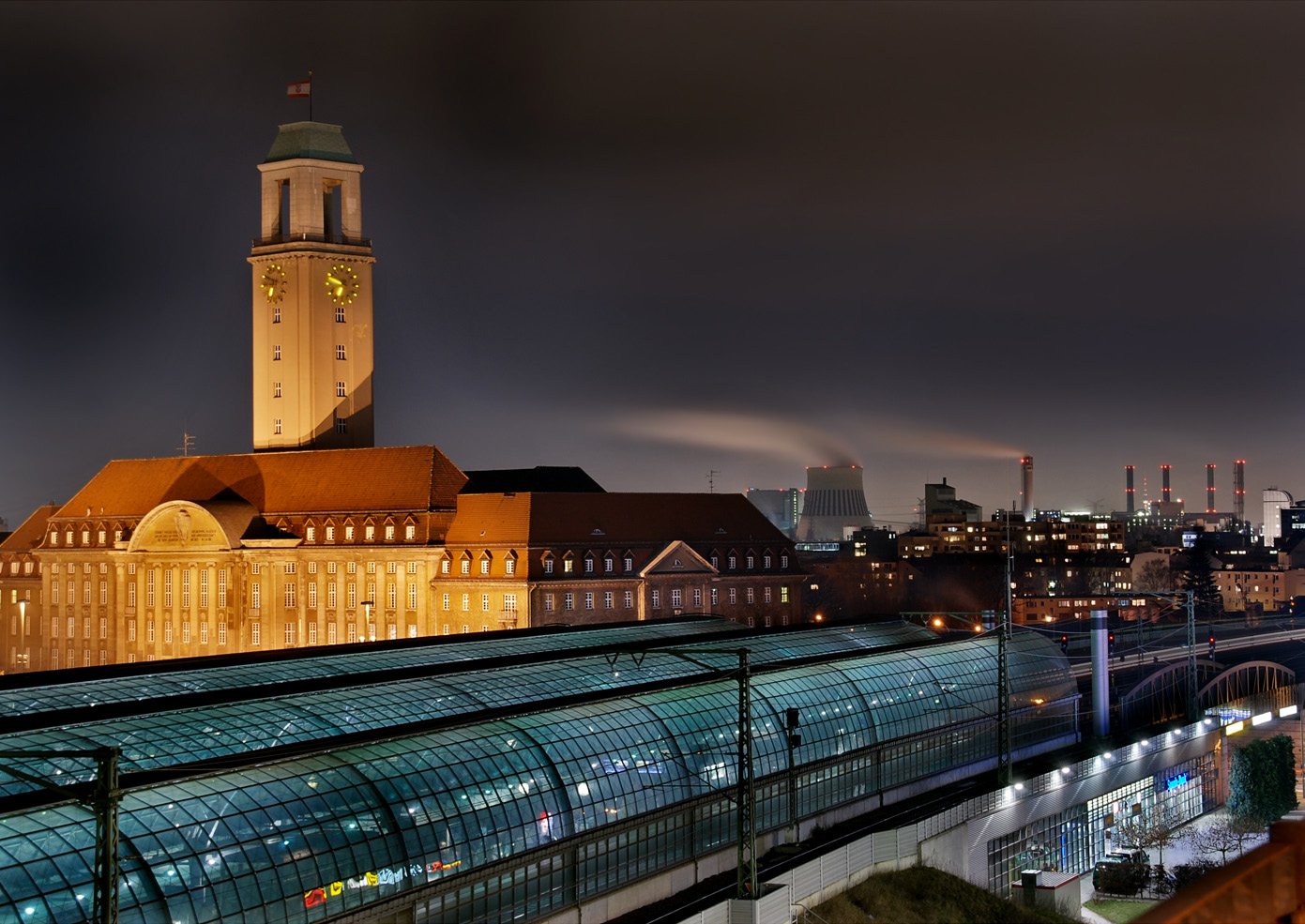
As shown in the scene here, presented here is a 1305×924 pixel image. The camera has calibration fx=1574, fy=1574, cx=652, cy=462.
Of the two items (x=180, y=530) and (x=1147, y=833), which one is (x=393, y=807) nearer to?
(x=1147, y=833)

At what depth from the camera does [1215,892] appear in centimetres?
987

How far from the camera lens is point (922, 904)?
5800 cm

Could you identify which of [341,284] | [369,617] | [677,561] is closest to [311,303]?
[341,284]

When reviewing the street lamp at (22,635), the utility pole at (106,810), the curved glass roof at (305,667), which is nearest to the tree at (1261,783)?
the curved glass roof at (305,667)

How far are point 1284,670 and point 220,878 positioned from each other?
109 m

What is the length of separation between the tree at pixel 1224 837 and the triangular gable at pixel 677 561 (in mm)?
58720

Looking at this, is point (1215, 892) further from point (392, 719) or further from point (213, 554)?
point (213, 554)

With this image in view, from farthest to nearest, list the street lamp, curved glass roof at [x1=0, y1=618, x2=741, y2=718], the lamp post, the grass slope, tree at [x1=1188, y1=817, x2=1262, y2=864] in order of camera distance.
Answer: the street lamp → the lamp post → tree at [x1=1188, y1=817, x2=1262, y2=864] → the grass slope → curved glass roof at [x1=0, y1=618, x2=741, y2=718]

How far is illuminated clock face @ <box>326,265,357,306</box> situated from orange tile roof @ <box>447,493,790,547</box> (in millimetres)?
31346

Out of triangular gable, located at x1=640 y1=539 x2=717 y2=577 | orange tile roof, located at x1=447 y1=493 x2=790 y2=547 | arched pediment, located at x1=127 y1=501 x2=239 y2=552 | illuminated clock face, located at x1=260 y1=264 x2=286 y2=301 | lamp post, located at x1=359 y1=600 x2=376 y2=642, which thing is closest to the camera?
orange tile roof, located at x1=447 y1=493 x2=790 y2=547

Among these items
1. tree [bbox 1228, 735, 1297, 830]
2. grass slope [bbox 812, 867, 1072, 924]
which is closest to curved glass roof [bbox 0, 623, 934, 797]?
grass slope [bbox 812, 867, 1072, 924]

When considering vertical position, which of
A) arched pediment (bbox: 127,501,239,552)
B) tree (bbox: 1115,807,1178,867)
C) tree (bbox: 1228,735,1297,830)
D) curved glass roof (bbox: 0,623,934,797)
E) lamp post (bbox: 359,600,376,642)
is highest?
arched pediment (bbox: 127,501,239,552)

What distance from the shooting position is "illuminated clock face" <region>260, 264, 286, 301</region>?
526 feet

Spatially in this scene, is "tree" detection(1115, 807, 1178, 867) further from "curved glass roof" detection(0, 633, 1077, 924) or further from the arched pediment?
the arched pediment
